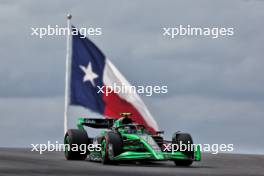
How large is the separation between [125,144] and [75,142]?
2.53m

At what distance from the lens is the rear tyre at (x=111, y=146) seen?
94.8 ft

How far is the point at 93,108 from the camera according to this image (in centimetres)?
3353

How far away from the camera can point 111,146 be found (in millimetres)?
28922

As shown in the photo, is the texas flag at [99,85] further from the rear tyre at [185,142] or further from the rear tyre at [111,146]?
the rear tyre at [111,146]

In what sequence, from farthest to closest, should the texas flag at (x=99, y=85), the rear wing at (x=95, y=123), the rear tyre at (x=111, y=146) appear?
the texas flag at (x=99, y=85), the rear wing at (x=95, y=123), the rear tyre at (x=111, y=146)

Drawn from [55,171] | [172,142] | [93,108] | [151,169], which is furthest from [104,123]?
[55,171]

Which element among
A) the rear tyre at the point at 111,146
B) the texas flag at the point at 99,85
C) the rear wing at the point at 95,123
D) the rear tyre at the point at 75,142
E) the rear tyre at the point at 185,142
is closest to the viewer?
the rear tyre at the point at 111,146

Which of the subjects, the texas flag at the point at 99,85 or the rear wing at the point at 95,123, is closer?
the rear wing at the point at 95,123

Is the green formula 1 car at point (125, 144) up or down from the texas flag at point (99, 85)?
down

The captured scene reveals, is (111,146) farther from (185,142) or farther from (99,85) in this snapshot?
(99,85)

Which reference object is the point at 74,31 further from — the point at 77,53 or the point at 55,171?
the point at 55,171

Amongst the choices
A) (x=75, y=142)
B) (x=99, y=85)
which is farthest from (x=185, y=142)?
(x=99, y=85)

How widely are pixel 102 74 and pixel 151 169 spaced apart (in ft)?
25.5

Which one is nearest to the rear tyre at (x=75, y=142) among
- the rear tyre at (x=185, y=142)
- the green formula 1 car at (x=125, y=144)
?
the green formula 1 car at (x=125, y=144)
